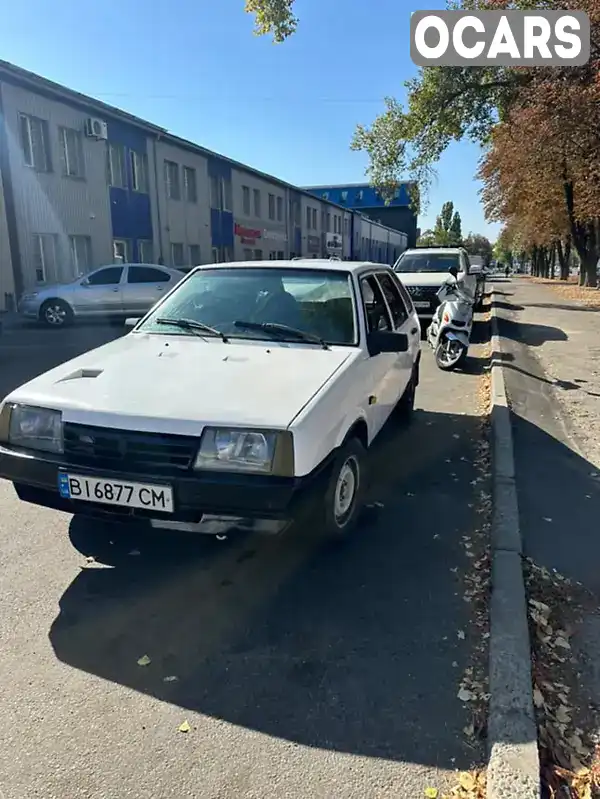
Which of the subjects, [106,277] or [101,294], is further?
[106,277]

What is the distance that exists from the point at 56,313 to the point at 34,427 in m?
13.2

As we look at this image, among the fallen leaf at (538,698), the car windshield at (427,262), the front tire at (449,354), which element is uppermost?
the car windshield at (427,262)

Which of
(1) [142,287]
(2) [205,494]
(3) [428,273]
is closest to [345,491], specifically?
(2) [205,494]

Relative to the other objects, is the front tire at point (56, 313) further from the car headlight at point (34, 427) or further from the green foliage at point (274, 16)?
the car headlight at point (34, 427)

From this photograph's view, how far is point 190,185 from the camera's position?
26453 millimetres

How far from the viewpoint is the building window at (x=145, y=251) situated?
22969 mm

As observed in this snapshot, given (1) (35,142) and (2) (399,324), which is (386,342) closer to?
(2) (399,324)

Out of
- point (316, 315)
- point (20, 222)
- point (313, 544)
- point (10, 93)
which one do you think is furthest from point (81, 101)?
point (313, 544)

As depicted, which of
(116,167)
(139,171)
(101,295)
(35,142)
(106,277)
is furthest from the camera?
(139,171)

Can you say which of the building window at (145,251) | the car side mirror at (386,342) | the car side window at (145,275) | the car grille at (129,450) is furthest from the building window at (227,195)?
the car grille at (129,450)

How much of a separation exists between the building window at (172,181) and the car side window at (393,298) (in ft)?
68.8

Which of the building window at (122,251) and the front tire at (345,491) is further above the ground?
the building window at (122,251)

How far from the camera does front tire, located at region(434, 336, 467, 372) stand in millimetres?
9320

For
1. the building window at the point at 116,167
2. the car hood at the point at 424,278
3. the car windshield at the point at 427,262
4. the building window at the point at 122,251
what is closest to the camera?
the car hood at the point at 424,278
